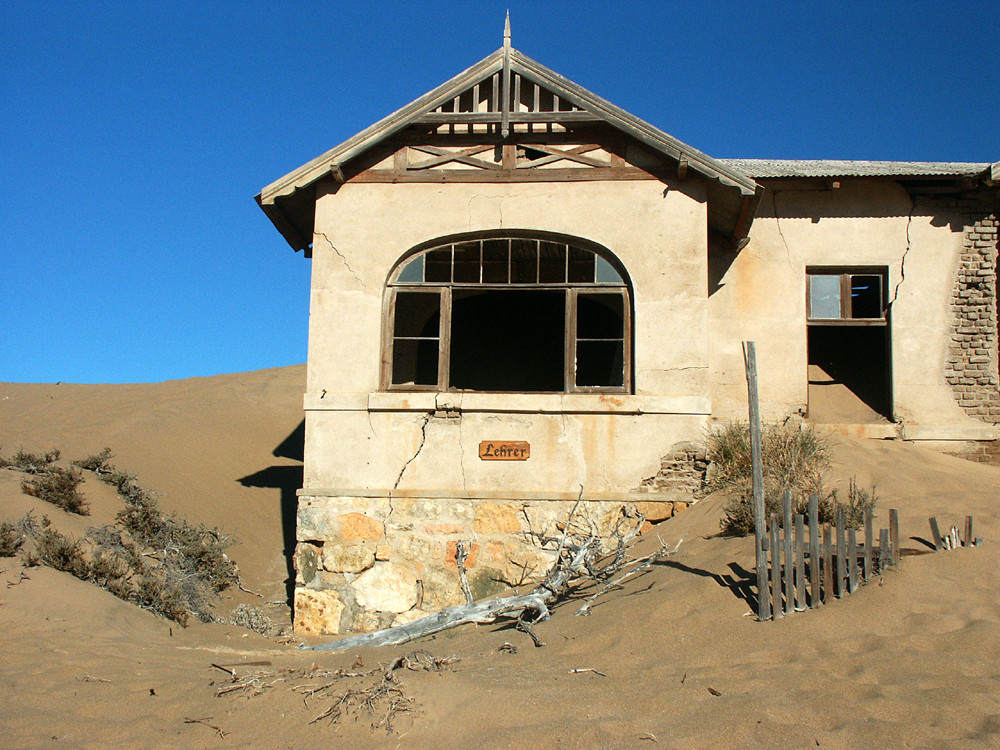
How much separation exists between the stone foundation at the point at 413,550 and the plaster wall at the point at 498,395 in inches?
10.2

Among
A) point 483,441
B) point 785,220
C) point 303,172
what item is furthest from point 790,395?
point 303,172

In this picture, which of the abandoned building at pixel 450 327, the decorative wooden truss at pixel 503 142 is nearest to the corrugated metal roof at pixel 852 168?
the abandoned building at pixel 450 327

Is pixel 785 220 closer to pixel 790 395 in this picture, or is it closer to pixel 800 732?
pixel 790 395

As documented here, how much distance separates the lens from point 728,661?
214 inches

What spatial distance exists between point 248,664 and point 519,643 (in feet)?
7.29

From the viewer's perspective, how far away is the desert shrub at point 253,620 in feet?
31.8

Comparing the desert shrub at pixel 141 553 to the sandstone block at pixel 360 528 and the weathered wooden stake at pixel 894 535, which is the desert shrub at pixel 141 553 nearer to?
the sandstone block at pixel 360 528

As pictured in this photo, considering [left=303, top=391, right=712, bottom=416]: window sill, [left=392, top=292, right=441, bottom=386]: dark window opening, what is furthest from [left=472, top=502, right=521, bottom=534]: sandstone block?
[left=392, top=292, right=441, bottom=386]: dark window opening

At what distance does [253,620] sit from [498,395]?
4.29 metres

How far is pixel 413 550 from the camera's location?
367 inches

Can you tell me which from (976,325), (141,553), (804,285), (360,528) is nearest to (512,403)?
(360,528)

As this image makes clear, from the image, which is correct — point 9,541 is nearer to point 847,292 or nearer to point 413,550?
point 413,550

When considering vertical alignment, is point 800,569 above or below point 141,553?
above

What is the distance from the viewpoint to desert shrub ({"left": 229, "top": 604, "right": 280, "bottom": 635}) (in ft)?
31.8
